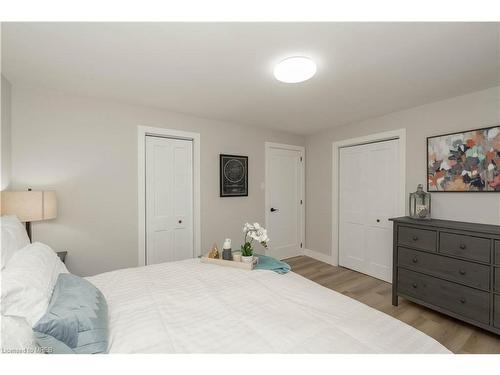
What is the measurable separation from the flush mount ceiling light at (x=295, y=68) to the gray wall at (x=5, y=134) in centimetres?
237

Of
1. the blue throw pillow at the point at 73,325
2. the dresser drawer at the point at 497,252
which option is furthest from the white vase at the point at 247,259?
the dresser drawer at the point at 497,252

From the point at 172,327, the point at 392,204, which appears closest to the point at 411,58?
the point at 392,204

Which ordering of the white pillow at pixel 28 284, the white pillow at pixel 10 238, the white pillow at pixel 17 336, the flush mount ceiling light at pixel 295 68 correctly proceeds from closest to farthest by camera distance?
1. the white pillow at pixel 17 336
2. the white pillow at pixel 28 284
3. the white pillow at pixel 10 238
4. the flush mount ceiling light at pixel 295 68

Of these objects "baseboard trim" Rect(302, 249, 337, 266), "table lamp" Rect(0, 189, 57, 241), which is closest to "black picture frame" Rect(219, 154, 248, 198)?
"baseboard trim" Rect(302, 249, 337, 266)

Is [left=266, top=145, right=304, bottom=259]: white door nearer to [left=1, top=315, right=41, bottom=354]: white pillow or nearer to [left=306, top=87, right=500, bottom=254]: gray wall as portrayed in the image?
[left=306, top=87, right=500, bottom=254]: gray wall

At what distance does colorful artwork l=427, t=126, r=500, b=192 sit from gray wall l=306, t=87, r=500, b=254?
0.08 m

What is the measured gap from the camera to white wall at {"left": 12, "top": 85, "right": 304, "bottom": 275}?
7.20 ft

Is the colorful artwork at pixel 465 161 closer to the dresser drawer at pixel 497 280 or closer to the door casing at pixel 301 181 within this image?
the dresser drawer at pixel 497 280

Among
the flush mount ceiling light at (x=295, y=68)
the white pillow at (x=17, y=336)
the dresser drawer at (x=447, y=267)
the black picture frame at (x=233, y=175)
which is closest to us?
the white pillow at (x=17, y=336)

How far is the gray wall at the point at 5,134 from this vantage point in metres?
1.92

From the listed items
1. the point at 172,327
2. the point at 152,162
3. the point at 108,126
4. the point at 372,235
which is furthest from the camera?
the point at 372,235
